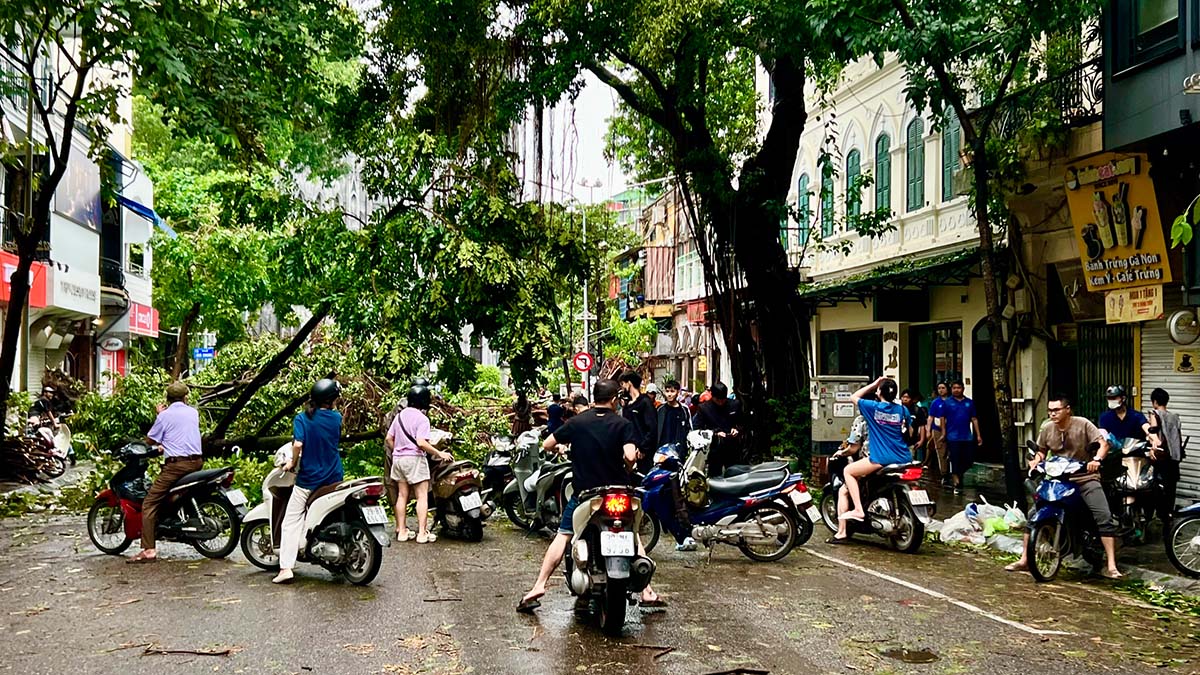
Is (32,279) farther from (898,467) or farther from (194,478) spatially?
(898,467)

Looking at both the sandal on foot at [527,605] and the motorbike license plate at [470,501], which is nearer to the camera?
the sandal on foot at [527,605]

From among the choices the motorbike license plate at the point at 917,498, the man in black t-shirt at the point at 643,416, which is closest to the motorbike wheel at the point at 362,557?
the man in black t-shirt at the point at 643,416

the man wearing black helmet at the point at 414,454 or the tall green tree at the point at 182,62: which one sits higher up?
the tall green tree at the point at 182,62

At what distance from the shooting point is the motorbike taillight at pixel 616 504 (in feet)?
26.9

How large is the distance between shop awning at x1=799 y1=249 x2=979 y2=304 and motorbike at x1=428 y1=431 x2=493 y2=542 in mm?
9424

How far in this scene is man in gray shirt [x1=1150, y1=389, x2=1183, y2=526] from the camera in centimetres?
1289

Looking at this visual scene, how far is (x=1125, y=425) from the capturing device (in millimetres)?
13078

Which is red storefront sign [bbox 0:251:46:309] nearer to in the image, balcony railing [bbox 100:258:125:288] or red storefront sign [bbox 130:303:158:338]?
balcony railing [bbox 100:258:125:288]

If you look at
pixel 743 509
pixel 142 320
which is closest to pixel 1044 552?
pixel 743 509

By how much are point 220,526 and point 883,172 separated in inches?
674

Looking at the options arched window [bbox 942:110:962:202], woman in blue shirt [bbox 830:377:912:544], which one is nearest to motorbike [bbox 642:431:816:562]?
woman in blue shirt [bbox 830:377:912:544]

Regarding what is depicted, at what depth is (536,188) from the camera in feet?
58.8

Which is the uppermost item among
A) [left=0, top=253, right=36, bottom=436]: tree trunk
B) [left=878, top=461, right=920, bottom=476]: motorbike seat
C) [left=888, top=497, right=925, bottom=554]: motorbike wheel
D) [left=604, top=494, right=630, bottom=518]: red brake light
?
[left=0, top=253, right=36, bottom=436]: tree trunk

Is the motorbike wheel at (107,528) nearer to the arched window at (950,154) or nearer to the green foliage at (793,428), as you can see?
the green foliage at (793,428)
